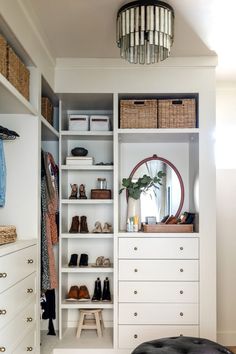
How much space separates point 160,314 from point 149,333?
0.57 ft

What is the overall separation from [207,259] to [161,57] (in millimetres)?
1656

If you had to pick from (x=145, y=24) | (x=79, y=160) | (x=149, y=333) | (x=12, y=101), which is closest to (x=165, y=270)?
(x=149, y=333)

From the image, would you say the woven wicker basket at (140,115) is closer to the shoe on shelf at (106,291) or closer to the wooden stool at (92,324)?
the shoe on shelf at (106,291)

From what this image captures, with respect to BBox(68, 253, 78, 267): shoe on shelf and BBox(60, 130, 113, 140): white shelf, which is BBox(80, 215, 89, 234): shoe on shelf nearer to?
BBox(68, 253, 78, 267): shoe on shelf

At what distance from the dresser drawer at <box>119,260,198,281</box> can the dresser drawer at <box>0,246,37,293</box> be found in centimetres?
93

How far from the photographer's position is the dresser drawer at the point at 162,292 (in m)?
3.24

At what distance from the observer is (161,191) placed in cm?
374

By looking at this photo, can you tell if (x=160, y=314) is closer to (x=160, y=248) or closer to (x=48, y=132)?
(x=160, y=248)

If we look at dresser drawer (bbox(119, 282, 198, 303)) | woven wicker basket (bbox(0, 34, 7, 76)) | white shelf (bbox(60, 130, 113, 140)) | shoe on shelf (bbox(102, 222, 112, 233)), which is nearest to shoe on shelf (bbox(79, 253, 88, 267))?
shoe on shelf (bbox(102, 222, 112, 233))

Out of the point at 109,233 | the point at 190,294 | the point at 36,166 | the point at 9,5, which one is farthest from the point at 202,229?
the point at 9,5

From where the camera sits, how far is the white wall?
3.74 metres

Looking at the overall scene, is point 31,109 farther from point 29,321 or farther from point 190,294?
point 190,294

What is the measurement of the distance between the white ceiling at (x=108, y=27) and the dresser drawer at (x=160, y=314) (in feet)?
6.57

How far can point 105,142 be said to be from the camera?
386 centimetres
